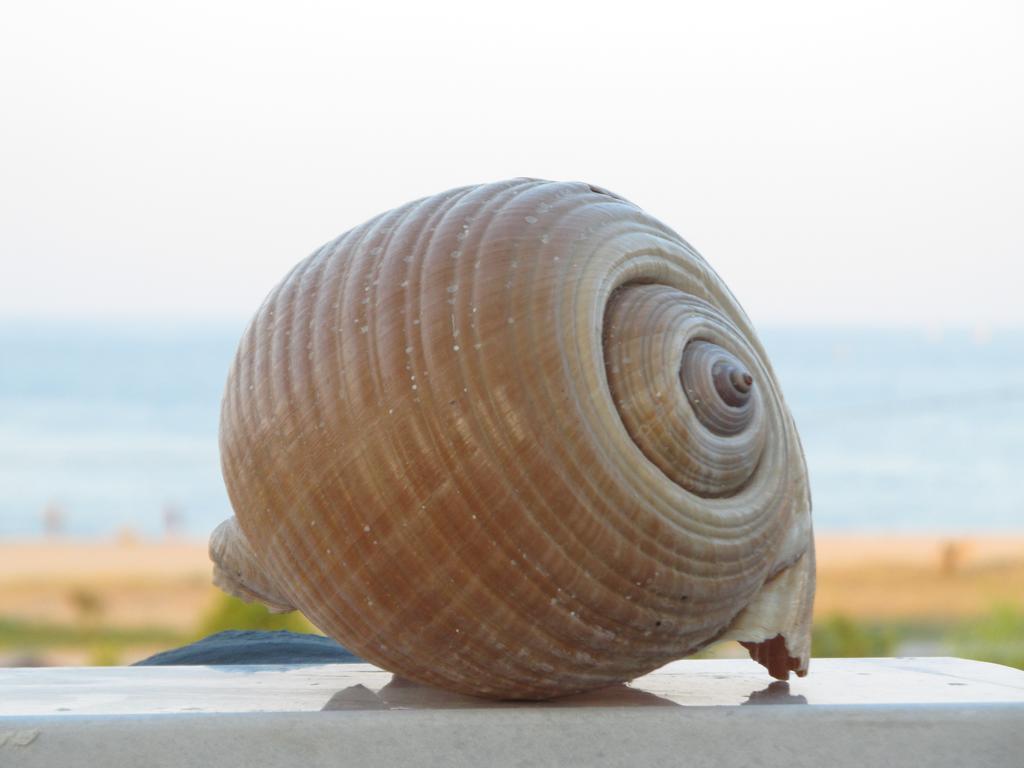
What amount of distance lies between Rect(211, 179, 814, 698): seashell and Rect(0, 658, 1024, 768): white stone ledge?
2.7 inches

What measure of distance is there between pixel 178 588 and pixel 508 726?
1226 cm

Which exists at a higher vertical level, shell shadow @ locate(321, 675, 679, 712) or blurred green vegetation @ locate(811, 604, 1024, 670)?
shell shadow @ locate(321, 675, 679, 712)

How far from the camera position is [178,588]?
44.1ft

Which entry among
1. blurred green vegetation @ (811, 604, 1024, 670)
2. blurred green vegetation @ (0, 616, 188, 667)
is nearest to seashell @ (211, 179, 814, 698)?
blurred green vegetation @ (811, 604, 1024, 670)

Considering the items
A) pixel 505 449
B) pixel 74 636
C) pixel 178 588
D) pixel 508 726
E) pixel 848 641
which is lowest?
pixel 74 636

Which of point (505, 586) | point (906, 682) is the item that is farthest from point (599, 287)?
point (906, 682)

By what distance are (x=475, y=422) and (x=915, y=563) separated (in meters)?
12.8

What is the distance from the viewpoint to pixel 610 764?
1.75 metres

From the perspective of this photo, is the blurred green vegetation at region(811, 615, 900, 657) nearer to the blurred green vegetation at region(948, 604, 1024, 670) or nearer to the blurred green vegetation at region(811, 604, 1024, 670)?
the blurred green vegetation at region(811, 604, 1024, 670)

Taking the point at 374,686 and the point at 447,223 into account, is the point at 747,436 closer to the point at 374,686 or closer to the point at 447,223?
the point at 447,223

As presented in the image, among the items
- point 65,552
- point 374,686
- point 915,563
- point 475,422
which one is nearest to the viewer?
point 475,422

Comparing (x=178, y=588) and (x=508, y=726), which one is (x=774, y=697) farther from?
(x=178, y=588)

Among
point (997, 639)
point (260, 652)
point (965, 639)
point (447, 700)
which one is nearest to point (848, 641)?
point (997, 639)

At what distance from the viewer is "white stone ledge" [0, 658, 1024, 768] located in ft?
5.64
